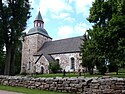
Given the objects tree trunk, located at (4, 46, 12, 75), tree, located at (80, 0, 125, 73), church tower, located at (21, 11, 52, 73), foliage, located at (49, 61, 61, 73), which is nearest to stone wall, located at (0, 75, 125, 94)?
tree, located at (80, 0, 125, 73)

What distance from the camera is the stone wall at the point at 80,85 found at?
10586mm


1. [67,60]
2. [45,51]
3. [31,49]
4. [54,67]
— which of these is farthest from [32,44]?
[54,67]

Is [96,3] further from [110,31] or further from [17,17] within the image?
[17,17]

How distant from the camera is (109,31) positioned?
2317 cm

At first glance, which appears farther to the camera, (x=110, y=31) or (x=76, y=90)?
(x=110, y=31)

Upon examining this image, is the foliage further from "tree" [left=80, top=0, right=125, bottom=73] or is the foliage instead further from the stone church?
"tree" [left=80, top=0, right=125, bottom=73]

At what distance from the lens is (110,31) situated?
23062mm

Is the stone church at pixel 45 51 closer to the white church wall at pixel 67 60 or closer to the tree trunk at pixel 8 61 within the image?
the white church wall at pixel 67 60

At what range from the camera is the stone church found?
2041 inches

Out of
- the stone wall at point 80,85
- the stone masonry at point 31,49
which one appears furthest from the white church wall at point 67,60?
the stone wall at point 80,85

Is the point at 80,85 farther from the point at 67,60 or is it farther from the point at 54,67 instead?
the point at 67,60

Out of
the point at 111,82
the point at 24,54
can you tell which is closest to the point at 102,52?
the point at 111,82

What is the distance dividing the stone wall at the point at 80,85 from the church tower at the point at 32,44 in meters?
43.4

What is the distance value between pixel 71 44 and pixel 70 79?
41350 mm
